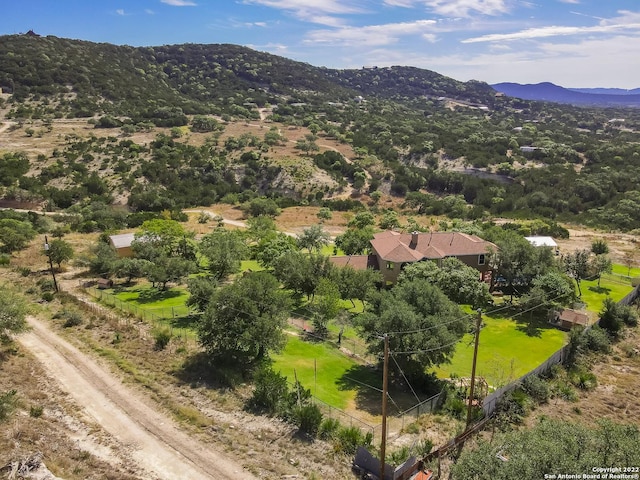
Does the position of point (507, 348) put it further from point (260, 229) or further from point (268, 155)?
point (268, 155)

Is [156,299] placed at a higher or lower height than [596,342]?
higher

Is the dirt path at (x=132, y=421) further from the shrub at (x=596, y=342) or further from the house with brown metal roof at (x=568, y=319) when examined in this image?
the house with brown metal roof at (x=568, y=319)

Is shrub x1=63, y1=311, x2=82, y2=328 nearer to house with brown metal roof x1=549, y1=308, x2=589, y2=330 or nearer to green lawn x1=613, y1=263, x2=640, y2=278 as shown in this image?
house with brown metal roof x1=549, y1=308, x2=589, y2=330

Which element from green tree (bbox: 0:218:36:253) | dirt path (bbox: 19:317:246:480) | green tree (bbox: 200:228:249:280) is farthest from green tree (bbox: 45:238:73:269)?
dirt path (bbox: 19:317:246:480)

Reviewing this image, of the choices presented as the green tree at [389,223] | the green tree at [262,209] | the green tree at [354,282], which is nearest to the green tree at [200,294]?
the green tree at [354,282]

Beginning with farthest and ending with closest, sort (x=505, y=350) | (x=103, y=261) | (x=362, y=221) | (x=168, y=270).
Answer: (x=362, y=221) < (x=103, y=261) < (x=168, y=270) < (x=505, y=350)

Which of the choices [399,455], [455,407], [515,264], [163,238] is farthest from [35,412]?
[515,264]

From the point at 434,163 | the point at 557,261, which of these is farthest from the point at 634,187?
the point at 557,261
